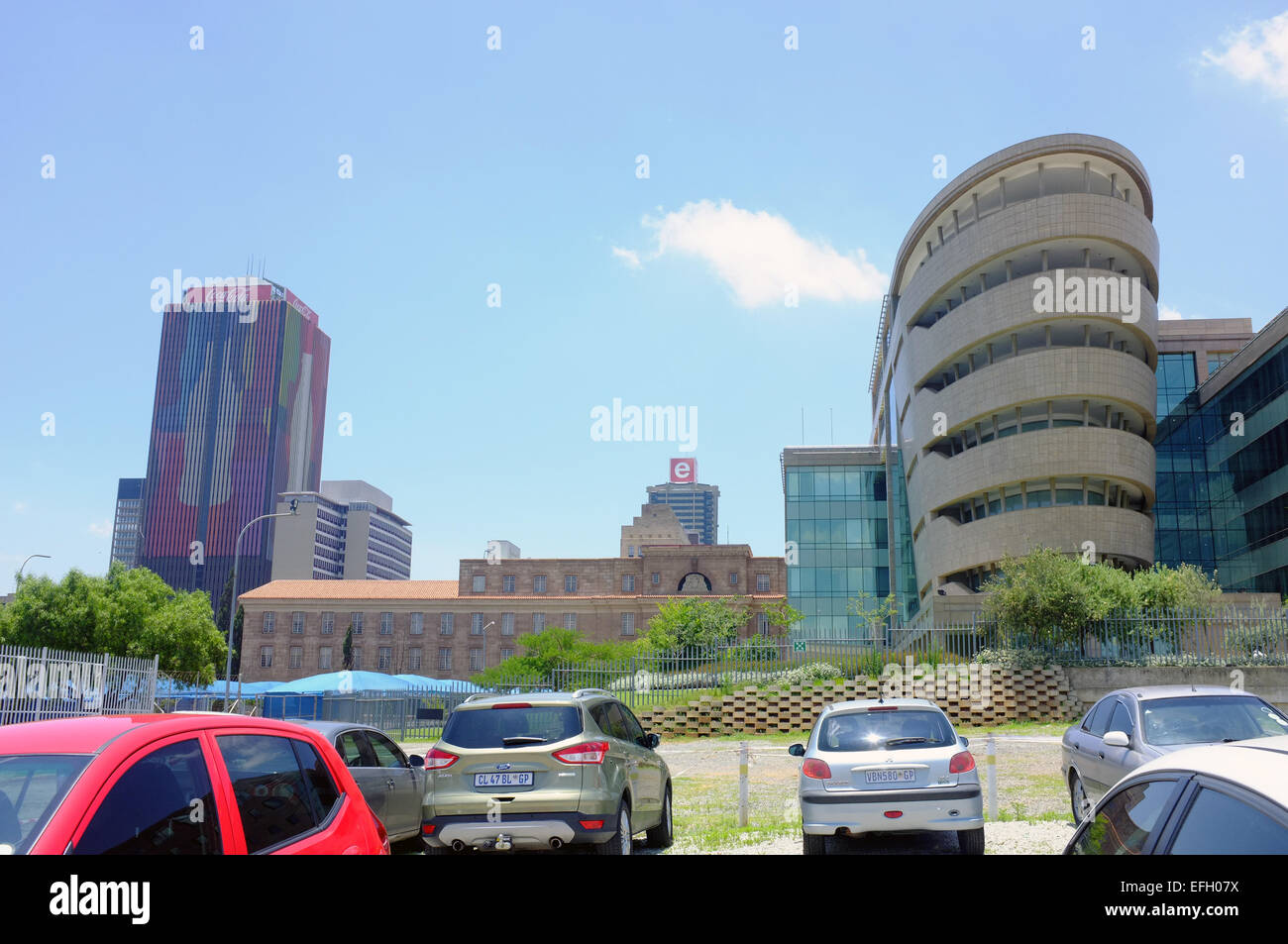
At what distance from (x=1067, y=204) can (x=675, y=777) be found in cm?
4220

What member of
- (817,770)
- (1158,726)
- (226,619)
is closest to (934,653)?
(1158,726)

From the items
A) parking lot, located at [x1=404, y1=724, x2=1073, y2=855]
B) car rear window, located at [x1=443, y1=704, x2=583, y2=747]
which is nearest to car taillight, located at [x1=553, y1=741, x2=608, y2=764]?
car rear window, located at [x1=443, y1=704, x2=583, y2=747]

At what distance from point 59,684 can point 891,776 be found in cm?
1375

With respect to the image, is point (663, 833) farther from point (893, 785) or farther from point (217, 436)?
point (217, 436)

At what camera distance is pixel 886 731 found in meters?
9.99

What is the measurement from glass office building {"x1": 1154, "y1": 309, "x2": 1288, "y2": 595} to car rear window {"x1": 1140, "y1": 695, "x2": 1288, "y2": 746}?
162 ft

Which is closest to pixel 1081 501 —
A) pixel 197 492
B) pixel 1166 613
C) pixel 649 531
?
pixel 1166 613

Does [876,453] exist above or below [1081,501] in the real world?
above

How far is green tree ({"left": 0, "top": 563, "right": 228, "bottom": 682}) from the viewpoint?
4559cm

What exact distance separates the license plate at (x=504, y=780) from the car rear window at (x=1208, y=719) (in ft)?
19.7

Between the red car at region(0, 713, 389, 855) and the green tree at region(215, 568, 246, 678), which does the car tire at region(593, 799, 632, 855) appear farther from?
the green tree at region(215, 568, 246, 678)

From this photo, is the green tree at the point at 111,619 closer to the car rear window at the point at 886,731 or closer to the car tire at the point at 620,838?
the car tire at the point at 620,838

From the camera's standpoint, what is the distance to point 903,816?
933 cm

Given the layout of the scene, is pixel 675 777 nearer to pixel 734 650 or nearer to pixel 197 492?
pixel 734 650
